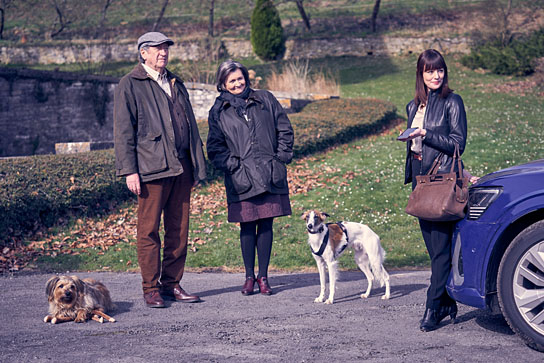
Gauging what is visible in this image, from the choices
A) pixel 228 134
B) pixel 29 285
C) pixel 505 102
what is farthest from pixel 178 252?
pixel 505 102

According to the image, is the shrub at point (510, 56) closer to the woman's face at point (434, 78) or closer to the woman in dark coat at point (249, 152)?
the woman in dark coat at point (249, 152)

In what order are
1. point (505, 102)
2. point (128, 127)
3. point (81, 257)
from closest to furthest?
point (128, 127)
point (81, 257)
point (505, 102)

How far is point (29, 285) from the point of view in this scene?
7250 millimetres

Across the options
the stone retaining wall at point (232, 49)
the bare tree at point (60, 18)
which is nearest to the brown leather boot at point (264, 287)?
the stone retaining wall at point (232, 49)

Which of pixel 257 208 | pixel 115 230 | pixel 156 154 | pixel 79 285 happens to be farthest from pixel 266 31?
pixel 79 285

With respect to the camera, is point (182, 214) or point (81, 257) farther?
point (81, 257)

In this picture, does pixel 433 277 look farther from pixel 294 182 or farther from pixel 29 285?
pixel 294 182

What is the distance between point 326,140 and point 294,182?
10.0 ft

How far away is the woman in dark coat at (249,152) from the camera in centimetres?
635

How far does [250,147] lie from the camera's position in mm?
6355

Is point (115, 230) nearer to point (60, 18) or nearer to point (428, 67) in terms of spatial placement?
point (428, 67)

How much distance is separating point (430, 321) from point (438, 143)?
1.40 meters

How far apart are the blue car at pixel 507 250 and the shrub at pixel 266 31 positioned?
101 ft

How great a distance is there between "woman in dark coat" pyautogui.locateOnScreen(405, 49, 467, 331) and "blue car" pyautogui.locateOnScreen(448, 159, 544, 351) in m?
A: 0.14
